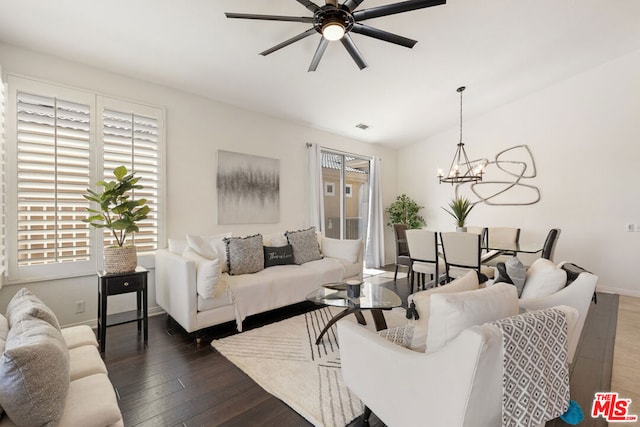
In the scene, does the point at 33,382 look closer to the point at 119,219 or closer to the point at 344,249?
the point at 119,219

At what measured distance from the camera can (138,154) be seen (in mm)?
3391

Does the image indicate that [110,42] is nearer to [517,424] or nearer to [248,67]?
[248,67]

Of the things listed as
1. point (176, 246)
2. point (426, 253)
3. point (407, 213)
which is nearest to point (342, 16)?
point (176, 246)

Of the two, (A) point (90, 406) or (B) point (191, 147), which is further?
(B) point (191, 147)

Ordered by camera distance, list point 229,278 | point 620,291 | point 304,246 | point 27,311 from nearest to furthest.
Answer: point 27,311 < point 229,278 < point 304,246 < point 620,291

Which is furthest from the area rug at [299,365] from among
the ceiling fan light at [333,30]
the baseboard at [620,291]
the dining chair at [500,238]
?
the baseboard at [620,291]

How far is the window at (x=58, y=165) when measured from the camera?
2.72 meters

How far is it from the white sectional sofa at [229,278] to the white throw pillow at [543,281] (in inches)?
86.3

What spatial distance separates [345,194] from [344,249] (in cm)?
219

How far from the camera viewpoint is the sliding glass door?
19.2ft

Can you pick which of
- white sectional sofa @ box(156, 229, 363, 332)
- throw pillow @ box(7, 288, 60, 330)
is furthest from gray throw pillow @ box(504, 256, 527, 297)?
throw pillow @ box(7, 288, 60, 330)

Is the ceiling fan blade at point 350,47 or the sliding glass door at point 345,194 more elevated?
the ceiling fan blade at point 350,47

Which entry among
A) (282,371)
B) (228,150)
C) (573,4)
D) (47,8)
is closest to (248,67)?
(228,150)

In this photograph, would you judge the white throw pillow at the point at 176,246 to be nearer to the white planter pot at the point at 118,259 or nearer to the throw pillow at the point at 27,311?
the white planter pot at the point at 118,259
